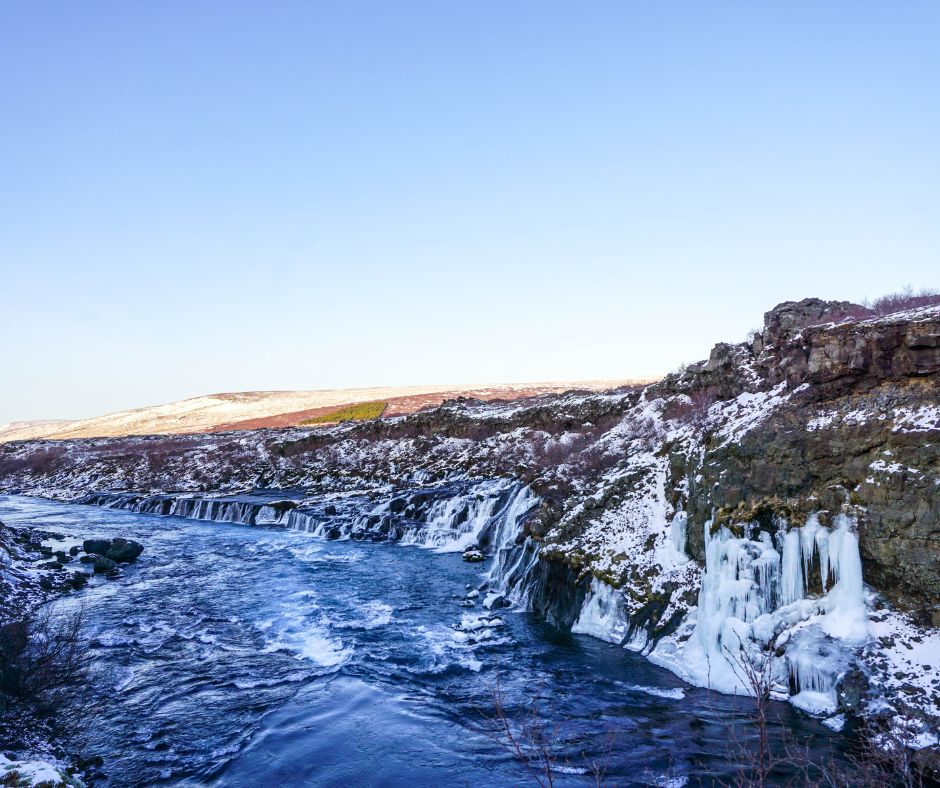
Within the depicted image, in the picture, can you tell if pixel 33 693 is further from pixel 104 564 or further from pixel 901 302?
pixel 901 302

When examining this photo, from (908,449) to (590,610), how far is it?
807 cm

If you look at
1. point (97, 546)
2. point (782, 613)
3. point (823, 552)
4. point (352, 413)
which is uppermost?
point (352, 413)

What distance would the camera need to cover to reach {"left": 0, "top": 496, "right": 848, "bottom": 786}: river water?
31.6 ft

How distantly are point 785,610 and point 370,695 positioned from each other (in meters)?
8.36

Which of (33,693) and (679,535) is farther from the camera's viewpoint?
(679,535)

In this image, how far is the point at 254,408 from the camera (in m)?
105

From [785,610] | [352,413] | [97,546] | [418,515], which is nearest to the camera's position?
[785,610]

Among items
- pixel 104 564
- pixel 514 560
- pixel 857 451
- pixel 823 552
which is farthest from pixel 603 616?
pixel 104 564

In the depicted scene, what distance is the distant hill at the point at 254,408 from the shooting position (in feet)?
290

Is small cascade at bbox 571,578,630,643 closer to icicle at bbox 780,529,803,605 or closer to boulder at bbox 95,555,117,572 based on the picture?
icicle at bbox 780,529,803,605

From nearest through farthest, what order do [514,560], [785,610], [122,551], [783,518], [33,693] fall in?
1. [33,693]
2. [785,610]
3. [783,518]
4. [514,560]
5. [122,551]

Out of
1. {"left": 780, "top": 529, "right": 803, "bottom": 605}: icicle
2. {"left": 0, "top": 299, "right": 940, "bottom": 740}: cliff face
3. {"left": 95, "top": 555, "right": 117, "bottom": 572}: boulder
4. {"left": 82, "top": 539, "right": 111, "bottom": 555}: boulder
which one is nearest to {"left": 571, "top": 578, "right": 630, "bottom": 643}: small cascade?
{"left": 0, "top": 299, "right": 940, "bottom": 740}: cliff face

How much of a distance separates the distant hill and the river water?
64246 millimetres

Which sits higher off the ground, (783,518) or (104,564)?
(783,518)
